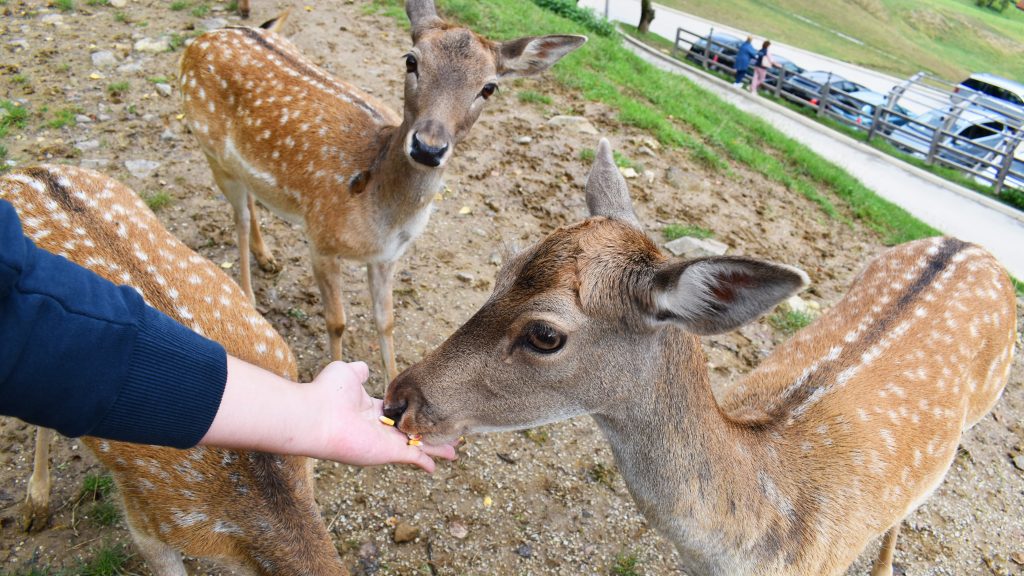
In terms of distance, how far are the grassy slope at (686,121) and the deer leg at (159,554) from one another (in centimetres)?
652

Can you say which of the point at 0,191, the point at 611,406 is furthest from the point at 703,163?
the point at 0,191

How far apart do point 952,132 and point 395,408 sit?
21.0 m

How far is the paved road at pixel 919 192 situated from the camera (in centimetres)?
1183

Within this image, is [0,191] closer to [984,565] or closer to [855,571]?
[855,571]

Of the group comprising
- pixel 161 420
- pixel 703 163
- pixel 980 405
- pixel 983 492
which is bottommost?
pixel 983 492

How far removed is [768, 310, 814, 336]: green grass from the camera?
5094mm

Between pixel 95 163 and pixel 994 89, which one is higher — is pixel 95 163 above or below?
above

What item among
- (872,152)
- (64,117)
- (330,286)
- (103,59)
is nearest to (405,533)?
(330,286)

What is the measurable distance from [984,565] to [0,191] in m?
5.42

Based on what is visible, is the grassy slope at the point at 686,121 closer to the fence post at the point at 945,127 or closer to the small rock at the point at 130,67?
the small rock at the point at 130,67

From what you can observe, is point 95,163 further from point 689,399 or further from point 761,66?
point 761,66

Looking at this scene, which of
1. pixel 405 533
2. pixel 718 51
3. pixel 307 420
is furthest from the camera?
pixel 718 51

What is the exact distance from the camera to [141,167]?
17.4 feet

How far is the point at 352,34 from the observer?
8.23m
